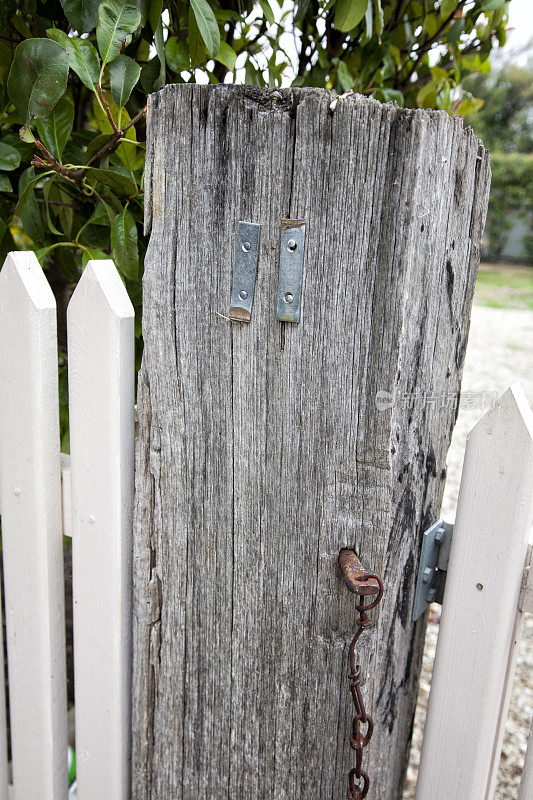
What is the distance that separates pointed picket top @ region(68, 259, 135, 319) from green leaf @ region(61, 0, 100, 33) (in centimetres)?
46

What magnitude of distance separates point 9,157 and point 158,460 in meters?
0.70

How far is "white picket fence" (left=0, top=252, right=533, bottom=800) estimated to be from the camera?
981mm

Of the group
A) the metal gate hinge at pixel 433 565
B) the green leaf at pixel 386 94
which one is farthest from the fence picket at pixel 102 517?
the green leaf at pixel 386 94

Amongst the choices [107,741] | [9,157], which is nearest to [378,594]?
[107,741]

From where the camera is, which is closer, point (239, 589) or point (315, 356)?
point (315, 356)

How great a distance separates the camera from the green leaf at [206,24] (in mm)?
1008

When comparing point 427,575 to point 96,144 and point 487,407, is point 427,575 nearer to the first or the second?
point 487,407

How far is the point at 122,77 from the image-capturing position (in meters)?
1.06

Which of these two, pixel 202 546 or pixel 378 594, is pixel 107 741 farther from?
pixel 378 594

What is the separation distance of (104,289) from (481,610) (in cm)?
84

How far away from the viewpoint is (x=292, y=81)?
1442mm

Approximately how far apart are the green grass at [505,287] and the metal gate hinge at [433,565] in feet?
42.6

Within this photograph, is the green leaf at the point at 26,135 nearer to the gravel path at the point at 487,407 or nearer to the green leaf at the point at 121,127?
the green leaf at the point at 121,127

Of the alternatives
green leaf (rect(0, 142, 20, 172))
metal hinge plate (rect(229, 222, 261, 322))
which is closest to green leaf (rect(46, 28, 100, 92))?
green leaf (rect(0, 142, 20, 172))
